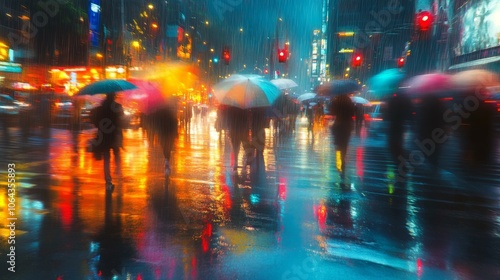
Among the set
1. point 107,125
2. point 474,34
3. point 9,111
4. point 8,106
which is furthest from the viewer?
point 474,34

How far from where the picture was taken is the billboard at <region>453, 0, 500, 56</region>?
105 ft

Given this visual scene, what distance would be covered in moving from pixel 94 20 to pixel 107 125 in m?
46.0

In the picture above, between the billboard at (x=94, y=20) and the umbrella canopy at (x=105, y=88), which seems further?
the billboard at (x=94, y=20)

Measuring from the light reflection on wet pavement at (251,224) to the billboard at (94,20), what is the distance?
4210cm

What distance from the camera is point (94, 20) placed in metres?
49.2

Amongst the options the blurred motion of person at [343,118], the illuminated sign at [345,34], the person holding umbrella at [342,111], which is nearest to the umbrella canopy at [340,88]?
the person holding umbrella at [342,111]

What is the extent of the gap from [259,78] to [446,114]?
5.05 meters

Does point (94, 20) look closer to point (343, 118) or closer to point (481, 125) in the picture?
point (343, 118)

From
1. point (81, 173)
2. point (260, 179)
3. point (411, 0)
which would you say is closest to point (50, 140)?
point (81, 173)

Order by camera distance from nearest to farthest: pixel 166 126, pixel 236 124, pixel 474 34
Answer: pixel 166 126 → pixel 236 124 → pixel 474 34

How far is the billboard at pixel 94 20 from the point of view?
48.3 metres

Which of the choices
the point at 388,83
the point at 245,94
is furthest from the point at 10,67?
the point at 388,83

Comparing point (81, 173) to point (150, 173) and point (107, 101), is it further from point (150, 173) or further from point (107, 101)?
point (107, 101)

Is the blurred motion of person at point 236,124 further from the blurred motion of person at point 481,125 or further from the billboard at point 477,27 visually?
the billboard at point 477,27
